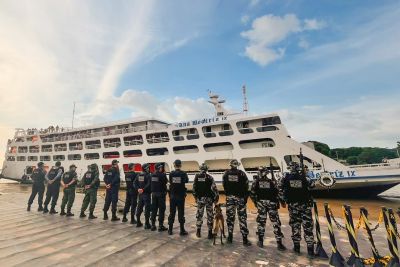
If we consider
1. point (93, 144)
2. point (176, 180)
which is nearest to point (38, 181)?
point (176, 180)

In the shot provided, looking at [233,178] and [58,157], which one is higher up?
[58,157]

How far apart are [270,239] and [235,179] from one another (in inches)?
58.5

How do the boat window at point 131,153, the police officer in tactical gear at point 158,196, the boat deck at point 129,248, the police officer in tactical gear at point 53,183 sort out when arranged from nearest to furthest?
the boat deck at point 129,248 < the police officer in tactical gear at point 158,196 < the police officer in tactical gear at point 53,183 < the boat window at point 131,153

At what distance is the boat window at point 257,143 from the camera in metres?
16.5

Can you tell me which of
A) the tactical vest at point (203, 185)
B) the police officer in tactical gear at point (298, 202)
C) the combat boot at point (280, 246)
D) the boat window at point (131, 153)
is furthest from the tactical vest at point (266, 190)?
the boat window at point (131, 153)

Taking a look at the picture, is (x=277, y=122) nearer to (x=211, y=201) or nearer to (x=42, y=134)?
(x=211, y=201)

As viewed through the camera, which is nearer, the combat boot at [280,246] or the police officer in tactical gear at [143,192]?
the combat boot at [280,246]

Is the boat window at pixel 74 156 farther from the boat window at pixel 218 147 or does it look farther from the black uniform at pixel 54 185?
the black uniform at pixel 54 185

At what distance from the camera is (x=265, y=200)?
4477 millimetres

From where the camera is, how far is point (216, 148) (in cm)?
1867

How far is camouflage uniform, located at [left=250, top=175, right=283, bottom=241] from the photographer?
171 inches

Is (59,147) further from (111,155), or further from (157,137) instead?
(157,137)

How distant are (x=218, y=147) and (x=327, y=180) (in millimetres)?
8127

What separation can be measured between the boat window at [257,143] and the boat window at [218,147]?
1.07 meters
